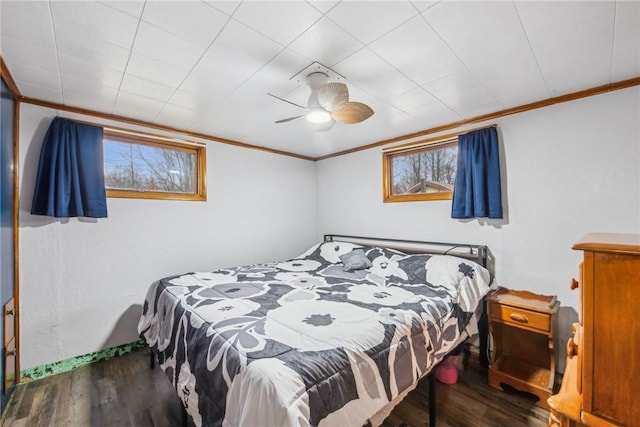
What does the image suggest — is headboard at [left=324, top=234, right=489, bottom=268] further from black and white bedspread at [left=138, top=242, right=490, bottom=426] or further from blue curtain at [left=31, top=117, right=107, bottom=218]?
blue curtain at [left=31, top=117, right=107, bottom=218]

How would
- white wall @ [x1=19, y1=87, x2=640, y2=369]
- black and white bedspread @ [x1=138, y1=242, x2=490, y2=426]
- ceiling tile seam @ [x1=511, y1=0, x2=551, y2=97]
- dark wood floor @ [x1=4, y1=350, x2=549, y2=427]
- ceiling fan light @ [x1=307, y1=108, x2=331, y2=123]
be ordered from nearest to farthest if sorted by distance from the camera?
black and white bedspread @ [x1=138, y1=242, x2=490, y2=426] → ceiling tile seam @ [x1=511, y1=0, x2=551, y2=97] → dark wood floor @ [x1=4, y1=350, x2=549, y2=427] → ceiling fan light @ [x1=307, y1=108, x2=331, y2=123] → white wall @ [x1=19, y1=87, x2=640, y2=369]

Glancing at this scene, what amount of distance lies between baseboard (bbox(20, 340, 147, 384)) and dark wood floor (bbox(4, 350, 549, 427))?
57 mm

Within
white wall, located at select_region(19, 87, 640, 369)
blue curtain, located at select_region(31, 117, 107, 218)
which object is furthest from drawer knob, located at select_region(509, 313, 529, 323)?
blue curtain, located at select_region(31, 117, 107, 218)

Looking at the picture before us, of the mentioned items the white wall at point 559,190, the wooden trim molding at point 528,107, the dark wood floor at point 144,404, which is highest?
the wooden trim molding at point 528,107

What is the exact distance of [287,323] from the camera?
1573 mm

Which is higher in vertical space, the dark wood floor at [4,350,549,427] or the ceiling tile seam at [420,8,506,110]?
the ceiling tile seam at [420,8,506,110]

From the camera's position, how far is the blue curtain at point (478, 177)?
254 cm

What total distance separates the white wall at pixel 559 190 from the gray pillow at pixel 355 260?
33.9 inches

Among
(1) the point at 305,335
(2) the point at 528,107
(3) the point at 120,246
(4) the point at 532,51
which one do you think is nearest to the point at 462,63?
(4) the point at 532,51

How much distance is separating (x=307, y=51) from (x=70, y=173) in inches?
93.5

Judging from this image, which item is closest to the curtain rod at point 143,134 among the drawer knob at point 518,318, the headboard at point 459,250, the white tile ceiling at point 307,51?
the white tile ceiling at point 307,51

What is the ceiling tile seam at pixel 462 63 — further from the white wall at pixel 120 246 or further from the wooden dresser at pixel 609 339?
the white wall at pixel 120 246

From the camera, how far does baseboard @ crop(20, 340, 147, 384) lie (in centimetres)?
228

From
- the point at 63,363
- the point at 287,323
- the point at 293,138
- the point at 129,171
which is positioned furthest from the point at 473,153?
the point at 63,363
